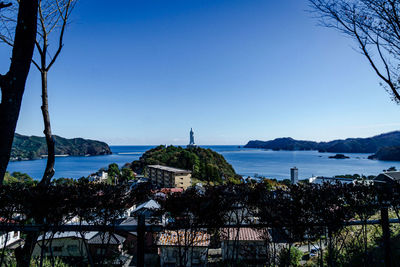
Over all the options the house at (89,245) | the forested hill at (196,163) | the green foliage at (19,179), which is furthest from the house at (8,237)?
the forested hill at (196,163)

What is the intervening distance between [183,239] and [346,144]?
465 ft

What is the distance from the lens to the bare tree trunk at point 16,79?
1.88m

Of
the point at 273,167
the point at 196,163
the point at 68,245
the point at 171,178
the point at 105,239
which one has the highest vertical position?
the point at 105,239

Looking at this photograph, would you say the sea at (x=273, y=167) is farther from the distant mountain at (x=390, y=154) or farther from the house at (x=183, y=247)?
the house at (x=183, y=247)

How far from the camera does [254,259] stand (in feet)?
8.75

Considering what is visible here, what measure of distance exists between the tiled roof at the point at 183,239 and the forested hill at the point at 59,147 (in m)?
81.0

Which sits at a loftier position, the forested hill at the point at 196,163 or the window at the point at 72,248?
the window at the point at 72,248

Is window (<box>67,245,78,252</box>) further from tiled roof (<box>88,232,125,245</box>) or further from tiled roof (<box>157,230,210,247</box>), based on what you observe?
tiled roof (<box>157,230,210,247</box>)

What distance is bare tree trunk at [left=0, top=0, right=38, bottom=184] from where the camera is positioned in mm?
1875

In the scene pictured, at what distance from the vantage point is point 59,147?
9681 centimetres

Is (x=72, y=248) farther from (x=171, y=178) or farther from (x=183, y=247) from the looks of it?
(x=171, y=178)

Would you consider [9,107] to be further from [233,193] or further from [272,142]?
[272,142]

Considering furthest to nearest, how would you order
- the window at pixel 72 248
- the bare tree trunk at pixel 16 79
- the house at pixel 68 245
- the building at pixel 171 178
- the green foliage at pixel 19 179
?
the building at pixel 171 178, the window at pixel 72 248, the house at pixel 68 245, the green foliage at pixel 19 179, the bare tree trunk at pixel 16 79

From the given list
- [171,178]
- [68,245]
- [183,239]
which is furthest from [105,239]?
[171,178]
